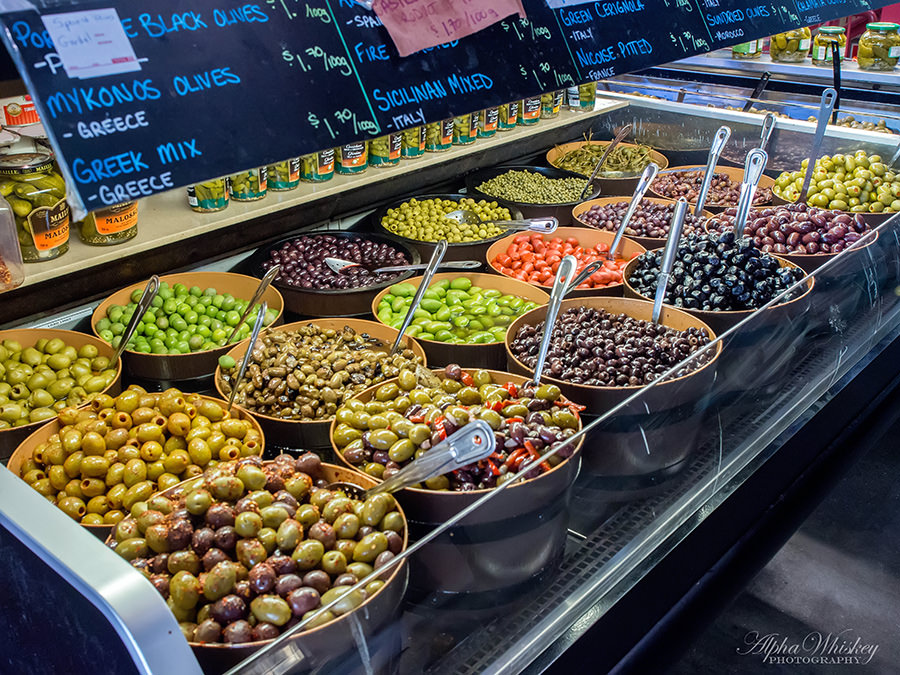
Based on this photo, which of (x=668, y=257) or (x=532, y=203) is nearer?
(x=668, y=257)

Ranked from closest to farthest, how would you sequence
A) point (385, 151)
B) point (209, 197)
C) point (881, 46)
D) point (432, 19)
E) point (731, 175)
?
1. point (432, 19)
2. point (209, 197)
3. point (385, 151)
4. point (731, 175)
5. point (881, 46)

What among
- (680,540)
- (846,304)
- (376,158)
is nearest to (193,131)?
(680,540)

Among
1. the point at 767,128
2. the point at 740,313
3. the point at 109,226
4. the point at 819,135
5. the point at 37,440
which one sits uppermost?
the point at 109,226

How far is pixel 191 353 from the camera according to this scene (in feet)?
6.96

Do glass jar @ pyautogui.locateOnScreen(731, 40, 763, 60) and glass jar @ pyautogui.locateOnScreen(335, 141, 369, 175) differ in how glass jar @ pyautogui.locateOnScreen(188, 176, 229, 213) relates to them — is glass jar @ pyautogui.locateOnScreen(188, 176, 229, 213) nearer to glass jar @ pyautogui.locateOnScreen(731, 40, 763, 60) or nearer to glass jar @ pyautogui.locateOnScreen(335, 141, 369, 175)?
glass jar @ pyautogui.locateOnScreen(335, 141, 369, 175)

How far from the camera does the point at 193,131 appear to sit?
3.46ft

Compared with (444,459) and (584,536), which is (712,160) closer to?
(584,536)

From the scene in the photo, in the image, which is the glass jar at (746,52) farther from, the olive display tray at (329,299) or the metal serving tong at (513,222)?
the olive display tray at (329,299)

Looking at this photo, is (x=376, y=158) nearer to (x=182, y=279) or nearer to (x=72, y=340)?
(x=182, y=279)

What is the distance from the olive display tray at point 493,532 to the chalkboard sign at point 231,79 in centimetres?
66

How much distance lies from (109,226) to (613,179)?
2.18 meters

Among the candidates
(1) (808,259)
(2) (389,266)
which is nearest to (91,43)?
(2) (389,266)

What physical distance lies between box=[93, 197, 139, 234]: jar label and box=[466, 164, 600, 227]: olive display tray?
1.55 meters

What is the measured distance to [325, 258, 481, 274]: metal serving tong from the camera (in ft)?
8.54
